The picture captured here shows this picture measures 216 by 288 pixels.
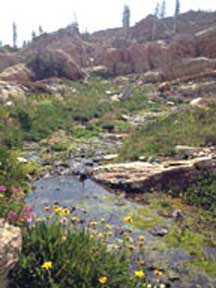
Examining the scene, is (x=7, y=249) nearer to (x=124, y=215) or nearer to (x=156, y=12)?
(x=124, y=215)

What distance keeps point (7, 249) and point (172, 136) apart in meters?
11.2

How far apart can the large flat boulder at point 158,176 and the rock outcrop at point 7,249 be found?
21.3ft

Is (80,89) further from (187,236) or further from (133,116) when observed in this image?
(187,236)

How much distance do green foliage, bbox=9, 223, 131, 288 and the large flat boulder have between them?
5611mm

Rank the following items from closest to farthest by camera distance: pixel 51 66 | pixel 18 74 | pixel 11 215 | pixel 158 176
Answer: pixel 11 215 < pixel 158 176 < pixel 18 74 < pixel 51 66

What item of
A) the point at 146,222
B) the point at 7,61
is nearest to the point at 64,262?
the point at 146,222

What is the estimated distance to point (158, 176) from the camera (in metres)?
11.6

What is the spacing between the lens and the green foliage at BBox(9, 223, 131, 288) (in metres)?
5.19

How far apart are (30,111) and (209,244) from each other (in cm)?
1460

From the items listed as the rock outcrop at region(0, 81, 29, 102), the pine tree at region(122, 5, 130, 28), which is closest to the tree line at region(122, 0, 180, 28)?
the pine tree at region(122, 5, 130, 28)

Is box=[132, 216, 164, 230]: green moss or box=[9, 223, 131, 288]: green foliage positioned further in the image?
box=[132, 216, 164, 230]: green moss

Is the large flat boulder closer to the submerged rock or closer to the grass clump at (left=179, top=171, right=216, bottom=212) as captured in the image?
the grass clump at (left=179, top=171, right=216, bottom=212)

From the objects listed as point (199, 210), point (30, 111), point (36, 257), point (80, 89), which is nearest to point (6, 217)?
point (36, 257)

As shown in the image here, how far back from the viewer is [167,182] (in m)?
11.6
